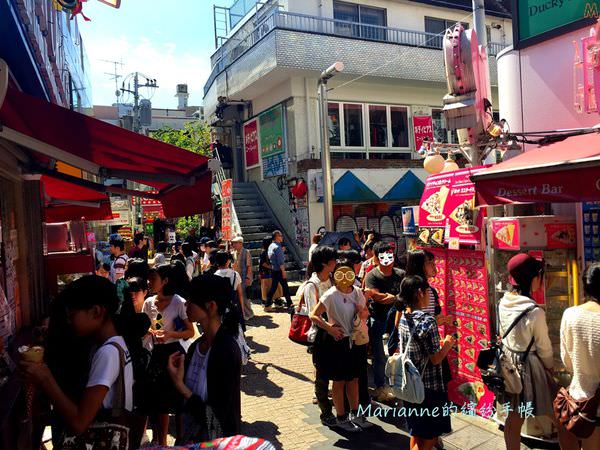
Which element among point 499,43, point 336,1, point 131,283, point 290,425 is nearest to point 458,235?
point 290,425

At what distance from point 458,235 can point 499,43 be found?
18.2 m

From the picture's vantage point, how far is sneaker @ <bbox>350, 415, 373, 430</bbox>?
4.77m

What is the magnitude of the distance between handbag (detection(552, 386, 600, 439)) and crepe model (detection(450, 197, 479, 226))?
222 centimetres

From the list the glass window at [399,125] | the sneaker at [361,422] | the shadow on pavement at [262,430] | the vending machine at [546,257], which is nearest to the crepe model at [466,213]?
the vending machine at [546,257]

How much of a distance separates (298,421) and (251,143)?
49.7 ft

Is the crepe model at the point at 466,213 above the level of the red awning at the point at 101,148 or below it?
below

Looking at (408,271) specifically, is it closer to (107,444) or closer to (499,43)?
→ (107,444)

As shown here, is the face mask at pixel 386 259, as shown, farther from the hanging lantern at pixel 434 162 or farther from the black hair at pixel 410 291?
the hanging lantern at pixel 434 162

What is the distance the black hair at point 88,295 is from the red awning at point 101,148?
3.98 feet

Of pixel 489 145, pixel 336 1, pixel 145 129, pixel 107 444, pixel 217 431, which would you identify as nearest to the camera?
pixel 107 444

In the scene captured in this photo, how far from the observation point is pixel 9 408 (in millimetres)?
2746

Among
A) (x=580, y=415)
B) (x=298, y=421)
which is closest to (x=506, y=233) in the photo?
(x=580, y=415)

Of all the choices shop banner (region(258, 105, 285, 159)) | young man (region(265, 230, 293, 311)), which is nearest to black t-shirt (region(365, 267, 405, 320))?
young man (region(265, 230, 293, 311))

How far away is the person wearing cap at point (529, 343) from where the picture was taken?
363cm
